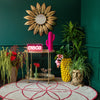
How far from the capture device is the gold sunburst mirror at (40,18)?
120 inches

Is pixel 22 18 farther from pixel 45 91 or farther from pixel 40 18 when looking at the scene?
pixel 45 91

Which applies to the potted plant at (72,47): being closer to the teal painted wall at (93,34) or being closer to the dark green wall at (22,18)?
the teal painted wall at (93,34)

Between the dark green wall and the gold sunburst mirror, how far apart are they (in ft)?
0.39

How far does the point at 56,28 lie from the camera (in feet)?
10.4

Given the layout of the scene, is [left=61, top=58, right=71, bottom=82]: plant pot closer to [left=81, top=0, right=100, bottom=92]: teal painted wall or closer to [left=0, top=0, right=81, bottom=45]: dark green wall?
[left=81, top=0, right=100, bottom=92]: teal painted wall

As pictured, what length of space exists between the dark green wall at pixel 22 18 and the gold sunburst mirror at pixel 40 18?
0.39 ft

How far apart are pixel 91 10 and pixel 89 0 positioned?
266mm

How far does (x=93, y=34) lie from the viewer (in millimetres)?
2584

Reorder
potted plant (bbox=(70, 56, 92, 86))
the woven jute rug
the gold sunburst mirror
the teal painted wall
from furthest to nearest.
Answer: the gold sunburst mirror
potted plant (bbox=(70, 56, 92, 86))
the teal painted wall
the woven jute rug

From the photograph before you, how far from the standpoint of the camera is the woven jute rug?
6.74ft

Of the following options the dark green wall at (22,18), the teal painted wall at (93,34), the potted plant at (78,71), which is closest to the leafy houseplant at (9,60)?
the dark green wall at (22,18)

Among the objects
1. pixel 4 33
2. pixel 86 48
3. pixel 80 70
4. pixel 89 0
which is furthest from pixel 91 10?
pixel 4 33

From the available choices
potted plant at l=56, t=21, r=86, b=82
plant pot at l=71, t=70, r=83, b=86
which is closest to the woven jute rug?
plant pot at l=71, t=70, r=83, b=86

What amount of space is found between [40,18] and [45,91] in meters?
1.74
